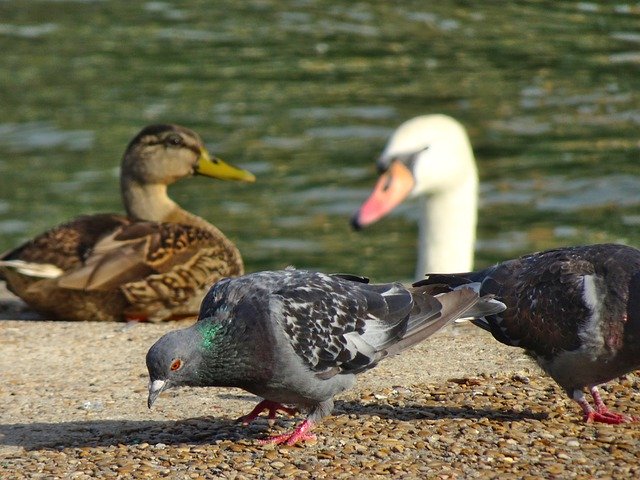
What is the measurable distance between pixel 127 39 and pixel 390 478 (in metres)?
14.1

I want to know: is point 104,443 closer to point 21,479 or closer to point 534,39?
point 21,479

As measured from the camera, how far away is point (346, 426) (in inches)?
234

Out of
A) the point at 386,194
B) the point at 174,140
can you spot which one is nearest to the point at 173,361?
the point at 386,194

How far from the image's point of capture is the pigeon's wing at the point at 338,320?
5.66 metres

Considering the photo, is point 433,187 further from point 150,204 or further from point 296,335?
point 296,335

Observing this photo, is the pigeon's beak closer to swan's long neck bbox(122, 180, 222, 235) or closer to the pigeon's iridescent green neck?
the pigeon's iridescent green neck

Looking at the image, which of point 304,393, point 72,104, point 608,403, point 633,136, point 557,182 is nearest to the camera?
point 304,393

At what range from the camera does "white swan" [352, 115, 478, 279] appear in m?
9.55

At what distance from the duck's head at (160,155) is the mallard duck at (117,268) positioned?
61 cm

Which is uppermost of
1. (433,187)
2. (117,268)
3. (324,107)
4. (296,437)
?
(433,187)

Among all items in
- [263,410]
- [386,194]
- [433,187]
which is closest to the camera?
[263,410]

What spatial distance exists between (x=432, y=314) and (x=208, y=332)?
1031 mm

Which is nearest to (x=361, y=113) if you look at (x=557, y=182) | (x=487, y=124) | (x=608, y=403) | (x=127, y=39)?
(x=487, y=124)

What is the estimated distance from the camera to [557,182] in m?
13.9
